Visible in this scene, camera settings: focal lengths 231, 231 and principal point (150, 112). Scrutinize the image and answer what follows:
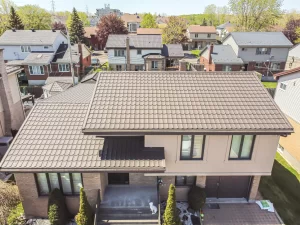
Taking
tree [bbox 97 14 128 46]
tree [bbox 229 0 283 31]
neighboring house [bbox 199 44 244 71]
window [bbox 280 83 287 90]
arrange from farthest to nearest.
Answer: tree [bbox 97 14 128 46], tree [bbox 229 0 283 31], neighboring house [bbox 199 44 244 71], window [bbox 280 83 287 90]

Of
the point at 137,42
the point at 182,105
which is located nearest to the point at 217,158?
the point at 182,105

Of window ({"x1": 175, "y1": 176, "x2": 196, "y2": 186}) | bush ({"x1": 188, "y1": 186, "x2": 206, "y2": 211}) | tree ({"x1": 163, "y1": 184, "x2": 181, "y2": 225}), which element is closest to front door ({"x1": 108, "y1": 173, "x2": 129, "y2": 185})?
window ({"x1": 175, "y1": 176, "x2": 196, "y2": 186})

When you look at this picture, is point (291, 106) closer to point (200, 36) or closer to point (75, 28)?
point (200, 36)

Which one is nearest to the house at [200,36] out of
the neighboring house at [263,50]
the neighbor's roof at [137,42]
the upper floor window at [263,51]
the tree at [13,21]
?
the neighboring house at [263,50]

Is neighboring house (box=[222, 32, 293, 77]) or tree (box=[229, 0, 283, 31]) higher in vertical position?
tree (box=[229, 0, 283, 31])

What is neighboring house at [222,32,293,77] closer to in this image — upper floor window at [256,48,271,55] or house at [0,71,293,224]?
upper floor window at [256,48,271,55]

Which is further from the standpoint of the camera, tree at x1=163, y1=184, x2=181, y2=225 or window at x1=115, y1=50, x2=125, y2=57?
window at x1=115, y1=50, x2=125, y2=57

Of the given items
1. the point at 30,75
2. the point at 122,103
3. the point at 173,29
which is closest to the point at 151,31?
the point at 173,29
